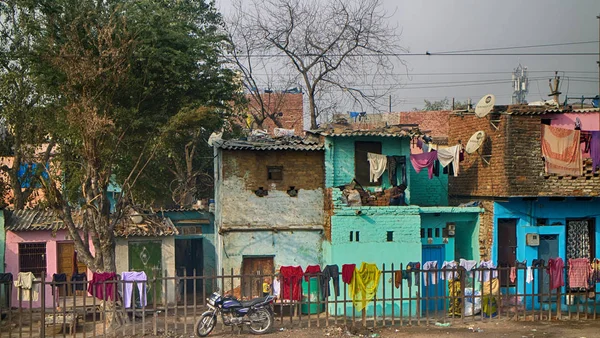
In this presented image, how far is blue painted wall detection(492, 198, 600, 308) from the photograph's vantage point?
20156mm


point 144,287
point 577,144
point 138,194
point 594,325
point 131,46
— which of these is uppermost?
point 131,46

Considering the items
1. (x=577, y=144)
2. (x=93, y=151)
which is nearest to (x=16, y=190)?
(x=93, y=151)

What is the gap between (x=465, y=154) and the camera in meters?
22.2

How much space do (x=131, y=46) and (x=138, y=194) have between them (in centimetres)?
966

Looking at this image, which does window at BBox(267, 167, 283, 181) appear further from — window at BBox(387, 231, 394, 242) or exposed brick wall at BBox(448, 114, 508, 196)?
exposed brick wall at BBox(448, 114, 508, 196)

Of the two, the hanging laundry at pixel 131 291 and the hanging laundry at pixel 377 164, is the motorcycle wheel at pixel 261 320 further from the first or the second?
the hanging laundry at pixel 377 164

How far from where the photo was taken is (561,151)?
1962 centimetres

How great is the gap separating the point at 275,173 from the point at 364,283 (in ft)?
16.1

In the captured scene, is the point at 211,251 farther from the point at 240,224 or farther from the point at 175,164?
the point at 175,164

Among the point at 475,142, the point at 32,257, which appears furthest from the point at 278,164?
the point at 32,257

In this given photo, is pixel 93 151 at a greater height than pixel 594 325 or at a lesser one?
greater

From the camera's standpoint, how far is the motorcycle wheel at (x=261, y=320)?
51.6 ft

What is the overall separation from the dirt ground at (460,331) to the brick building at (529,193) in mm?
3032

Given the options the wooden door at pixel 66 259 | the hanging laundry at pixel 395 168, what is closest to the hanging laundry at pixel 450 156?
the hanging laundry at pixel 395 168
